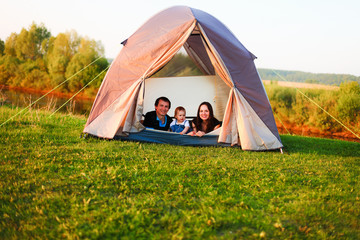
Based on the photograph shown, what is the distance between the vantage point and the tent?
5223 millimetres

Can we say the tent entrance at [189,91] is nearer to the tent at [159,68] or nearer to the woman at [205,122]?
the woman at [205,122]

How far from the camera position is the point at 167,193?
3.02 meters

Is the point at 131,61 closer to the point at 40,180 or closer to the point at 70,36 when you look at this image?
the point at 40,180

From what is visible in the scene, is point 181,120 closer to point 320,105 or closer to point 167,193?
point 167,193

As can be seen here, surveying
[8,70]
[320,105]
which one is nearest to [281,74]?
[320,105]

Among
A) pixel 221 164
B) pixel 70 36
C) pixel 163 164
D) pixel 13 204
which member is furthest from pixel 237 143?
pixel 70 36

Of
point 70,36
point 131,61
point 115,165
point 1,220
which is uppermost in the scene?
point 70,36

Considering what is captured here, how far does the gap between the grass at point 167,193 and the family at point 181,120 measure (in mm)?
1008

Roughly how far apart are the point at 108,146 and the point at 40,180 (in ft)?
5.46

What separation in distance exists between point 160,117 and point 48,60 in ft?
84.9

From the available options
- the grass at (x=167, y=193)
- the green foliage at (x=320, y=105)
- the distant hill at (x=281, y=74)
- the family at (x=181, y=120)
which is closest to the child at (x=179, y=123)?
the family at (x=181, y=120)

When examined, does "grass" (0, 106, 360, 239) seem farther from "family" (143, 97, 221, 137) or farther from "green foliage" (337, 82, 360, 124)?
"green foliage" (337, 82, 360, 124)

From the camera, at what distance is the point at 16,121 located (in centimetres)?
641

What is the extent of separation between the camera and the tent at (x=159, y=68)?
17.1 ft
